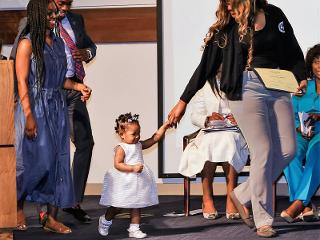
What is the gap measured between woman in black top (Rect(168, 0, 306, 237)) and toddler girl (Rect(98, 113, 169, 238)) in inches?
16.1

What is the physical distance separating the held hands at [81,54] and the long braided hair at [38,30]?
24.0 inches

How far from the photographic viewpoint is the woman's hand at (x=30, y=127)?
438 cm

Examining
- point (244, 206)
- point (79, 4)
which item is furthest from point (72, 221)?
point (79, 4)

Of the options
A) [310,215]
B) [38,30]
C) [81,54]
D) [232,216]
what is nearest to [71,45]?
[81,54]

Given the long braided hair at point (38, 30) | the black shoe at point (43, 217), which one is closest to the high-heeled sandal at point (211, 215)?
the black shoe at point (43, 217)

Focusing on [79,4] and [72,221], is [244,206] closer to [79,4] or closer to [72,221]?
[72,221]

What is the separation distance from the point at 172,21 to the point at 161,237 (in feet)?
8.29

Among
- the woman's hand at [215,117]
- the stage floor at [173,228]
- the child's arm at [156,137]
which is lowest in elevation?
the stage floor at [173,228]

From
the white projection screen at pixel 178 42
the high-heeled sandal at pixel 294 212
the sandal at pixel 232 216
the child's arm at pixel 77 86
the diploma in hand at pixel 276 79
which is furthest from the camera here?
the white projection screen at pixel 178 42

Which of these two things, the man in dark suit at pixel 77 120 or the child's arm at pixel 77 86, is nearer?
the child's arm at pixel 77 86

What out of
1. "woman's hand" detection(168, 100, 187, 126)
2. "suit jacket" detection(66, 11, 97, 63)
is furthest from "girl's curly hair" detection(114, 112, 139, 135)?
"suit jacket" detection(66, 11, 97, 63)

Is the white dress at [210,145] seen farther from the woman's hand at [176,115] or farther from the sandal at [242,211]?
the woman's hand at [176,115]

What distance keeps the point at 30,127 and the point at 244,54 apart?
128 cm

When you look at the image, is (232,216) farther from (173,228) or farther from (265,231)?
(265,231)
